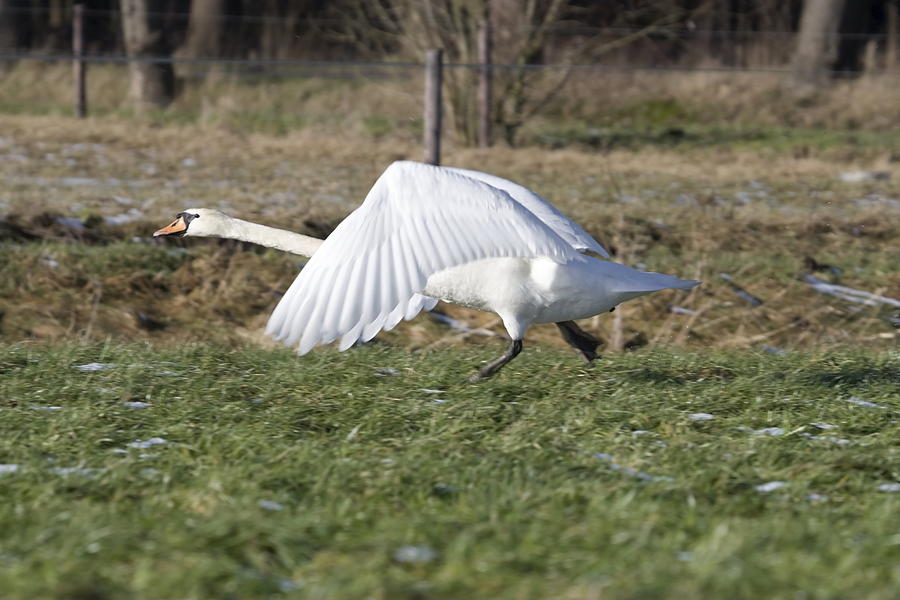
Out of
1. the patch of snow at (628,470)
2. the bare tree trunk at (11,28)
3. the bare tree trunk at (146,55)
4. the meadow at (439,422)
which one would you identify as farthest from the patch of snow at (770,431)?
the bare tree trunk at (11,28)

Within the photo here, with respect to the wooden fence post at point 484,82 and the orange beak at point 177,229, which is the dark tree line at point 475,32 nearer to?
the wooden fence post at point 484,82

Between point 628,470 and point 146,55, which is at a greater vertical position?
point 146,55

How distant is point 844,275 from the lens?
29.9 feet

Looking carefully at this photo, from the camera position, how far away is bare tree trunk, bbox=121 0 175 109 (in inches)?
766

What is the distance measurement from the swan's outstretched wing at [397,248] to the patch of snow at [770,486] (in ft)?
4.16

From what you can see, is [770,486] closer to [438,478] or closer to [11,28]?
[438,478]

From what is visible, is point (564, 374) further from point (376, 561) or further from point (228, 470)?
point (376, 561)

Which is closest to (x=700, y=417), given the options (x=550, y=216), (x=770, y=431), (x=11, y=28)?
(x=770, y=431)

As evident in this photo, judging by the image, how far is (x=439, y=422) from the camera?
455 centimetres

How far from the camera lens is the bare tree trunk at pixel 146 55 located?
63.8 ft

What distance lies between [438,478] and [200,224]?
279 centimetres

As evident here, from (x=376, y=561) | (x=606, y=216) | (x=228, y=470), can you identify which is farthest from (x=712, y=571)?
(x=606, y=216)

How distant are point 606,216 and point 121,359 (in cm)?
531

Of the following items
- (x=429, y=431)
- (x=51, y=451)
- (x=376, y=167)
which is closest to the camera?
(x=51, y=451)
